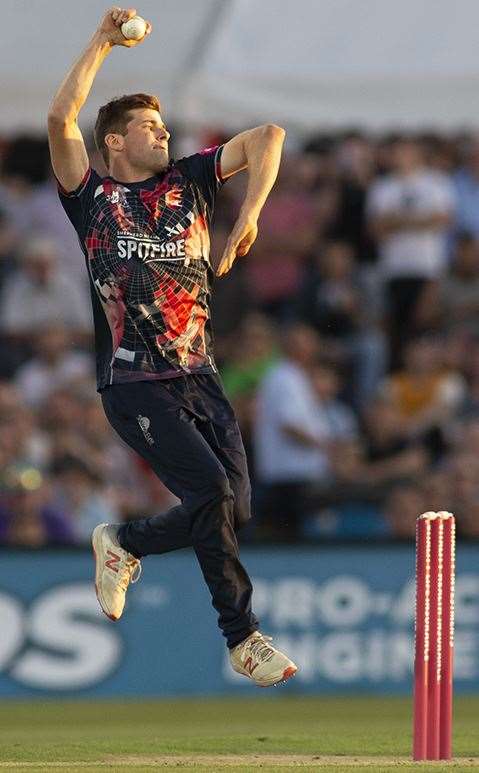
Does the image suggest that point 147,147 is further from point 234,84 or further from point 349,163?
point 349,163

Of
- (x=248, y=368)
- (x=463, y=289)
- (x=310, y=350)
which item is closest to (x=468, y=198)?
(x=463, y=289)

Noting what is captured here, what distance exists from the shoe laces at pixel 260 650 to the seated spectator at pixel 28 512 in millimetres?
4934

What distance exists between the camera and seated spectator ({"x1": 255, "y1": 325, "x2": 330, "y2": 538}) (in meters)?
14.1

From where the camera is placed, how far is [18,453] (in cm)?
1355

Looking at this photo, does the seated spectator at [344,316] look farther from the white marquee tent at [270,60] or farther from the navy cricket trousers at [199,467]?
the navy cricket trousers at [199,467]

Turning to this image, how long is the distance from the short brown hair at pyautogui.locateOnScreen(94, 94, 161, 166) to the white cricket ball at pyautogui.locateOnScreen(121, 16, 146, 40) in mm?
308

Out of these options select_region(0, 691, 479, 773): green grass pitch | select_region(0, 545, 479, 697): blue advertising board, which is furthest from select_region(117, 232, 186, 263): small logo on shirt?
select_region(0, 545, 479, 697): blue advertising board

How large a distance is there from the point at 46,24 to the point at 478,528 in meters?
4.52

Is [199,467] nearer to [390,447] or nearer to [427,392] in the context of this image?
[390,447]

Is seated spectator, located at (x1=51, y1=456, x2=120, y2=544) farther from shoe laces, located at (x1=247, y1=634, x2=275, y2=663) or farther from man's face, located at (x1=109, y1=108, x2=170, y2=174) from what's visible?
man's face, located at (x1=109, y1=108, x2=170, y2=174)

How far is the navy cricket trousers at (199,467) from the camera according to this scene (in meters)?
8.24

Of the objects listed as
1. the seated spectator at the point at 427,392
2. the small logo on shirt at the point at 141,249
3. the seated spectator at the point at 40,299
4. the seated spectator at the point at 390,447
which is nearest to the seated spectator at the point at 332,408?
the seated spectator at the point at 390,447

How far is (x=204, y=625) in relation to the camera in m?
12.9

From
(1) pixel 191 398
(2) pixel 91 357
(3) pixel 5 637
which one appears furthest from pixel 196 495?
(2) pixel 91 357
